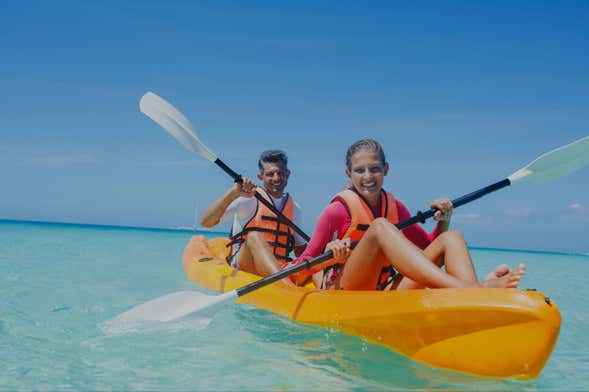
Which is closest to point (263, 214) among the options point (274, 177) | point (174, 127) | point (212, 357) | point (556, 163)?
point (274, 177)

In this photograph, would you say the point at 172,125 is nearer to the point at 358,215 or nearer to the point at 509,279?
the point at 358,215

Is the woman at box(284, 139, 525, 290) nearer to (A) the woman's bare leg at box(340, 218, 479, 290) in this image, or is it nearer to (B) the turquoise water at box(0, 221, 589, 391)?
(A) the woman's bare leg at box(340, 218, 479, 290)

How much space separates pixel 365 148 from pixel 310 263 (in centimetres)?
Result: 81

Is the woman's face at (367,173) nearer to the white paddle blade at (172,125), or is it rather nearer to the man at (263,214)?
the man at (263,214)

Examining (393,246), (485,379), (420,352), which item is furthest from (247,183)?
(485,379)

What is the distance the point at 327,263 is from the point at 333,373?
98 cm

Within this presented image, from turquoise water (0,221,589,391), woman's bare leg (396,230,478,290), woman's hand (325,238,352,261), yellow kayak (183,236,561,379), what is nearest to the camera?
yellow kayak (183,236,561,379)

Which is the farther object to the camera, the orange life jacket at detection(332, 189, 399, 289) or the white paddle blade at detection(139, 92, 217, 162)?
the white paddle blade at detection(139, 92, 217, 162)

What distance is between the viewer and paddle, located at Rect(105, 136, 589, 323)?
331 cm

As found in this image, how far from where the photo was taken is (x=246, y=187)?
15.0 feet

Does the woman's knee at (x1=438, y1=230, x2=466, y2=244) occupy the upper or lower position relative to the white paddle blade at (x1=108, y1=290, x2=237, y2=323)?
upper

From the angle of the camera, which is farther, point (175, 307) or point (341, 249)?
point (175, 307)

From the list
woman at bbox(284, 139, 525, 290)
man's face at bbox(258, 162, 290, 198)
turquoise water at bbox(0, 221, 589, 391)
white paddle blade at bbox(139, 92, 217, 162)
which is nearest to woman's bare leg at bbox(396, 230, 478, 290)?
woman at bbox(284, 139, 525, 290)

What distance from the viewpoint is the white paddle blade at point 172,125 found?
16.1 feet
